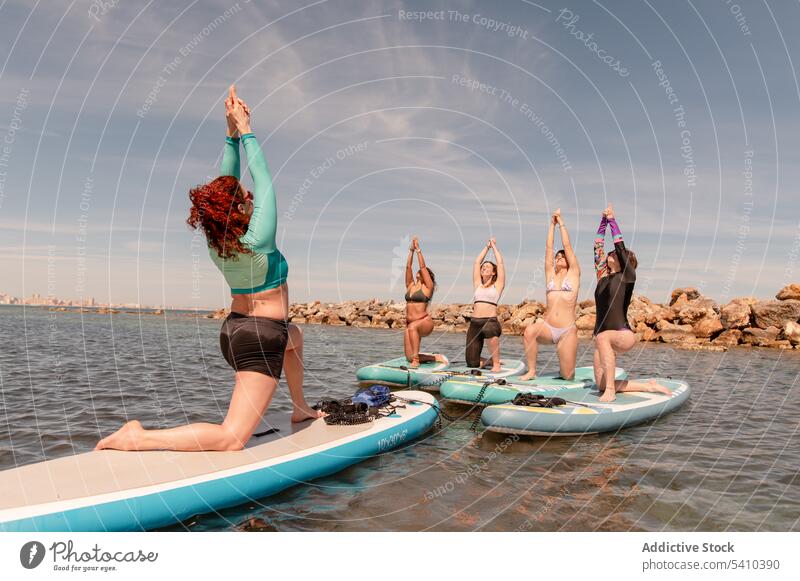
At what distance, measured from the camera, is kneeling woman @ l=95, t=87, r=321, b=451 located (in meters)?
5.04

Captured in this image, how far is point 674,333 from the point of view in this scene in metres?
31.2

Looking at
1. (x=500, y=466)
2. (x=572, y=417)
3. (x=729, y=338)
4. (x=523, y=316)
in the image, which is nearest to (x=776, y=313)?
(x=729, y=338)

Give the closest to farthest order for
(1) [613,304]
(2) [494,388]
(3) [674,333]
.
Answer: (1) [613,304] < (2) [494,388] < (3) [674,333]

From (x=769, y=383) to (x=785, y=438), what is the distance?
7905 millimetres

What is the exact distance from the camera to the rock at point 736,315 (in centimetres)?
3059

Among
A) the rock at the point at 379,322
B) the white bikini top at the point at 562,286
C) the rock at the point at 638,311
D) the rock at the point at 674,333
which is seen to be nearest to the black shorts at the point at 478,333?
the white bikini top at the point at 562,286

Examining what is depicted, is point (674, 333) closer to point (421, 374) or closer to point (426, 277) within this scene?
point (426, 277)

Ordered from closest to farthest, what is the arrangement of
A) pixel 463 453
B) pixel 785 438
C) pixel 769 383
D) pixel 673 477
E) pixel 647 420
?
pixel 673 477
pixel 463 453
pixel 785 438
pixel 647 420
pixel 769 383

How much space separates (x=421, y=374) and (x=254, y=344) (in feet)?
23.9

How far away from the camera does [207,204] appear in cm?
503

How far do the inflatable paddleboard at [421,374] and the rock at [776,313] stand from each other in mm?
25701

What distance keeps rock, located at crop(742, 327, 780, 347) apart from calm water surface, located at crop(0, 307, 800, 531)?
60.7 feet
